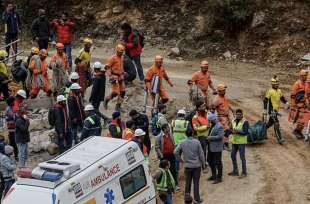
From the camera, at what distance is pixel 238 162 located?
1928 centimetres

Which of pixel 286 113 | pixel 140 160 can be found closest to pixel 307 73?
pixel 286 113

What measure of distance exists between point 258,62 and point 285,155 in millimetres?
9463

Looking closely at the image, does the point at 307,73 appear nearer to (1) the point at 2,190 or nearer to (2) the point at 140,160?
(2) the point at 140,160

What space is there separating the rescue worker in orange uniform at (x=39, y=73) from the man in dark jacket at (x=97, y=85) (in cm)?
193

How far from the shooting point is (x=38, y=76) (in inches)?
838

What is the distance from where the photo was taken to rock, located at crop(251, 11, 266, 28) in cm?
2996

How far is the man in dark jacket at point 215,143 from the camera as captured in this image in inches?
681

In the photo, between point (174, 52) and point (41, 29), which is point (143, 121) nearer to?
point (41, 29)

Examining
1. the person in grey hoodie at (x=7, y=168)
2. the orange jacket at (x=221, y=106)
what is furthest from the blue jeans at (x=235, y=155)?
the person in grey hoodie at (x=7, y=168)

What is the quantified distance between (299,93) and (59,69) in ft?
22.8

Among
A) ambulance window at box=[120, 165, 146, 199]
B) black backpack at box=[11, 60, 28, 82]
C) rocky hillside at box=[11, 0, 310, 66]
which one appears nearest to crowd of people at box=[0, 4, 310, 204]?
black backpack at box=[11, 60, 28, 82]

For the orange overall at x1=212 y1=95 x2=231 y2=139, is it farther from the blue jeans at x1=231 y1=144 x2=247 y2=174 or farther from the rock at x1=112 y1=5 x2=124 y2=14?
the rock at x1=112 y1=5 x2=124 y2=14

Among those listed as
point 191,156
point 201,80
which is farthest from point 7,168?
point 201,80

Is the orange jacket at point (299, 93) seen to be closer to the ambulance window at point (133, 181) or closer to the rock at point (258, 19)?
the ambulance window at point (133, 181)
